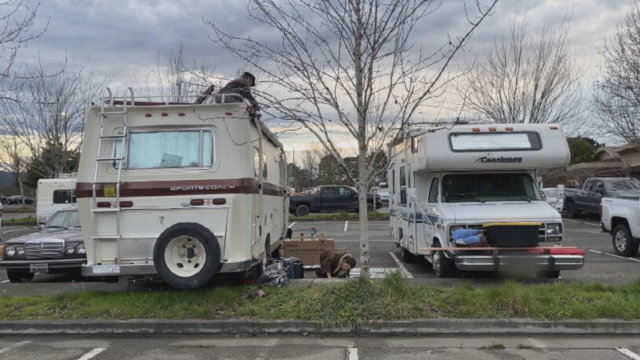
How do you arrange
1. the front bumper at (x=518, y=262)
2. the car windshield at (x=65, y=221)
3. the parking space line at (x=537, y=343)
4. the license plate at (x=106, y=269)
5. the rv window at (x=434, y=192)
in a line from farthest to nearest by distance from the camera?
the car windshield at (x=65, y=221)
the rv window at (x=434, y=192)
the front bumper at (x=518, y=262)
the license plate at (x=106, y=269)
the parking space line at (x=537, y=343)

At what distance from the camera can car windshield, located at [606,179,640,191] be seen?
20695 millimetres

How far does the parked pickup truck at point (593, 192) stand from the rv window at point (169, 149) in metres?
17.4

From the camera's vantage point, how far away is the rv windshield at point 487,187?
9172mm

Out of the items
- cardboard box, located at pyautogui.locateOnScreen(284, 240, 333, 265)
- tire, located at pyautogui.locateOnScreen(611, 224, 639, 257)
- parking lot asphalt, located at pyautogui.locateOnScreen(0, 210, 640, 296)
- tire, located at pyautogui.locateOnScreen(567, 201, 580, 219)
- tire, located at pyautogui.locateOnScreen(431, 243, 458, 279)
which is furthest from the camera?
tire, located at pyautogui.locateOnScreen(567, 201, 580, 219)

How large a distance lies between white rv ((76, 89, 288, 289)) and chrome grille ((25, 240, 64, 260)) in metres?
2.93

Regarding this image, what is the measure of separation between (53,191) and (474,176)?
15.8 metres

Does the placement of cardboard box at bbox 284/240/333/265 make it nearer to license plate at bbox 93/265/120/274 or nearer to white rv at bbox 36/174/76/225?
license plate at bbox 93/265/120/274

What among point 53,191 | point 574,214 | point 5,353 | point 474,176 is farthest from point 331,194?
point 5,353

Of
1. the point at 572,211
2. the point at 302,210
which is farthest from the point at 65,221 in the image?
the point at 572,211

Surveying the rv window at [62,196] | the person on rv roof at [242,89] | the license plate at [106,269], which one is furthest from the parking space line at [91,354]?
the rv window at [62,196]

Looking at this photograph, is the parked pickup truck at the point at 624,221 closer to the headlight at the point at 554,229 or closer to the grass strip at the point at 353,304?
the headlight at the point at 554,229

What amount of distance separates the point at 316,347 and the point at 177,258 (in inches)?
78.7

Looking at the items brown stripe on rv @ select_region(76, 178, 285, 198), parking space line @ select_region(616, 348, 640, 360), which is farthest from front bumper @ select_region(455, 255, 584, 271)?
brown stripe on rv @ select_region(76, 178, 285, 198)

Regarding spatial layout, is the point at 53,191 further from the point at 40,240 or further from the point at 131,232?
the point at 131,232
